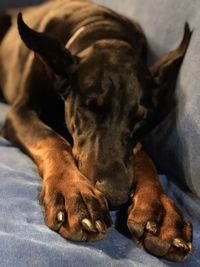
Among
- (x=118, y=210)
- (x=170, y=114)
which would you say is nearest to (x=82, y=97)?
(x=170, y=114)

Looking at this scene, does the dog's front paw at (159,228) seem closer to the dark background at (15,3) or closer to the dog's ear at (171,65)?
the dog's ear at (171,65)

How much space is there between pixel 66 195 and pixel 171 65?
0.66 meters

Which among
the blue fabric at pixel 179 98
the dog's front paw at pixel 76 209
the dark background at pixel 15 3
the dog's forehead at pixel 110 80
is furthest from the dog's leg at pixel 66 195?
the dark background at pixel 15 3

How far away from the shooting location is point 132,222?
43.4 inches

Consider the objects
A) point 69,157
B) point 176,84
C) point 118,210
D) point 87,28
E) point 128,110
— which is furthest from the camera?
point 87,28

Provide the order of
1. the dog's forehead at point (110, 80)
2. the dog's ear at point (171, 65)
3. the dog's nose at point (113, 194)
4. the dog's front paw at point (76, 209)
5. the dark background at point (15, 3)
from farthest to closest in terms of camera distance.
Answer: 1. the dark background at point (15, 3)
2. the dog's ear at point (171, 65)
3. the dog's forehead at point (110, 80)
4. the dog's nose at point (113, 194)
5. the dog's front paw at point (76, 209)

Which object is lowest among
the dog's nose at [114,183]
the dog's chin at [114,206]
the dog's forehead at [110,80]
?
the dog's chin at [114,206]

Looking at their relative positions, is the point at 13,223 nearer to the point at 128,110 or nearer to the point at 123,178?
the point at 123,178

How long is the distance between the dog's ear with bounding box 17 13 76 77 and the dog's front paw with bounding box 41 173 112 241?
46 centimetres

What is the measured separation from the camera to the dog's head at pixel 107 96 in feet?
4.34

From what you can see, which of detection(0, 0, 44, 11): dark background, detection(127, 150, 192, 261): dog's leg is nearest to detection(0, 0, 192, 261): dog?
detection(127, 150, 192, 261): dog's leg

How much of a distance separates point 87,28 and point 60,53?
36 centimetres

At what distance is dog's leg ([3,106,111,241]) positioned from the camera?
1.05 metres

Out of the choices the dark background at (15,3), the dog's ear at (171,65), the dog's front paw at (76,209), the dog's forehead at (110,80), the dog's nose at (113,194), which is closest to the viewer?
the dog's front paw at (76,209)
